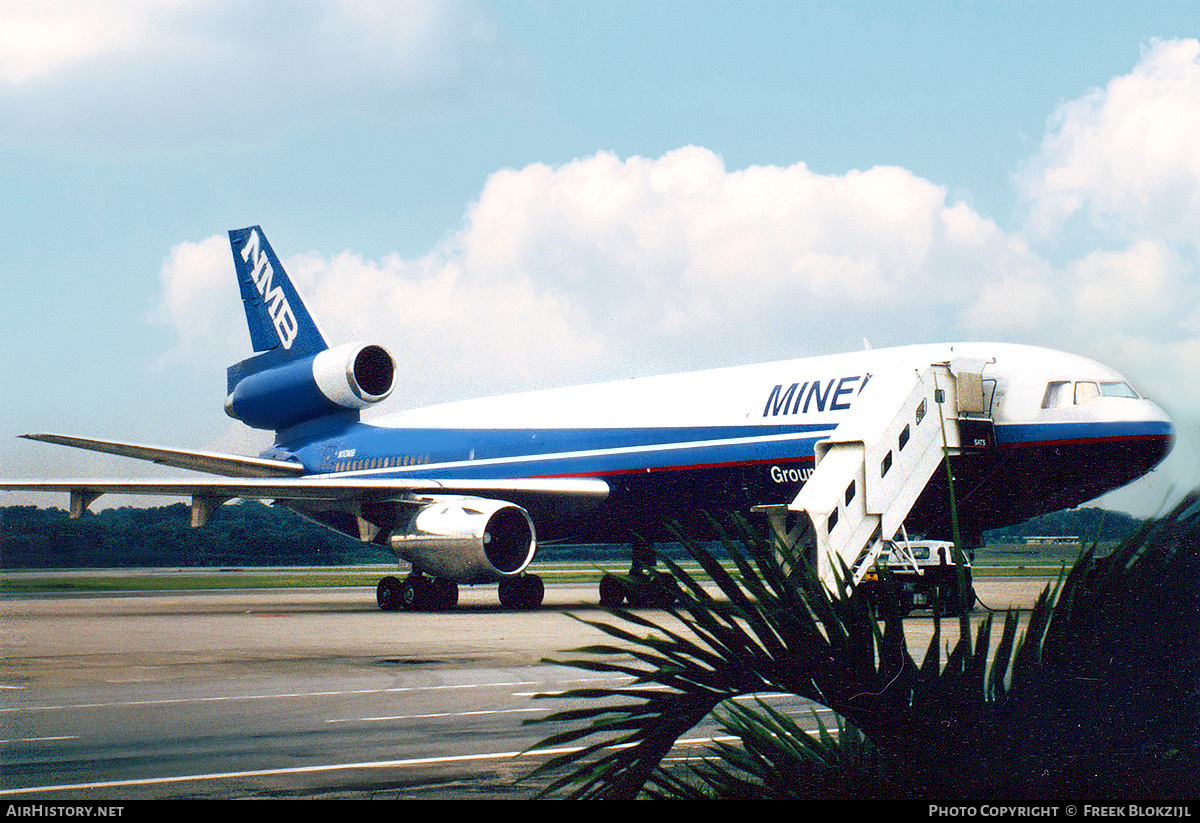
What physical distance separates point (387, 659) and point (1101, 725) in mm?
9297

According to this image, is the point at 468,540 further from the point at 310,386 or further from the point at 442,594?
the point at 310,386

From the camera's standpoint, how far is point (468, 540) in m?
18.4

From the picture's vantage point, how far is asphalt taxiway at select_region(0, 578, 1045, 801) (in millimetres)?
5664

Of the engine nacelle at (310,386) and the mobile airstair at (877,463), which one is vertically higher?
the engine nacelle at (310,386)

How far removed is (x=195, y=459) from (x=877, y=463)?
1663cm

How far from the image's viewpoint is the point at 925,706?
3660 millimetres

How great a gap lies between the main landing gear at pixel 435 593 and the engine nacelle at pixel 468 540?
67 cm

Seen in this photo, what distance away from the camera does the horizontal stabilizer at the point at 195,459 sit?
2280cm

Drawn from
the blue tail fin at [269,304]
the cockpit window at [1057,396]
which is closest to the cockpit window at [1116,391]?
the cockpit window at [1057,396]

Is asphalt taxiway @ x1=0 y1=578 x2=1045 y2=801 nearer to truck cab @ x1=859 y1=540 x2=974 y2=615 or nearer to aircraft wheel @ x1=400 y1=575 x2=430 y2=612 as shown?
truck cab @ x1=859 y1=540 x2=974 y2=615

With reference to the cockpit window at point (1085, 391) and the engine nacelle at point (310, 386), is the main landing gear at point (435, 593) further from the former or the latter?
the cockpit window at point (1085, 391)

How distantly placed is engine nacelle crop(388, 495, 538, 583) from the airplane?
0.03 metres

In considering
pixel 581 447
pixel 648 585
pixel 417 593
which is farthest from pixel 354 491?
pixel 648 585

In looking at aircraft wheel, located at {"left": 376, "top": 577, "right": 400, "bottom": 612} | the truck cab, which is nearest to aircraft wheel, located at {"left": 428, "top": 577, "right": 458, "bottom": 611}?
aircraft wheel, located at {"left": 376, "top": 577, "right": 400, "bottom": 612}
